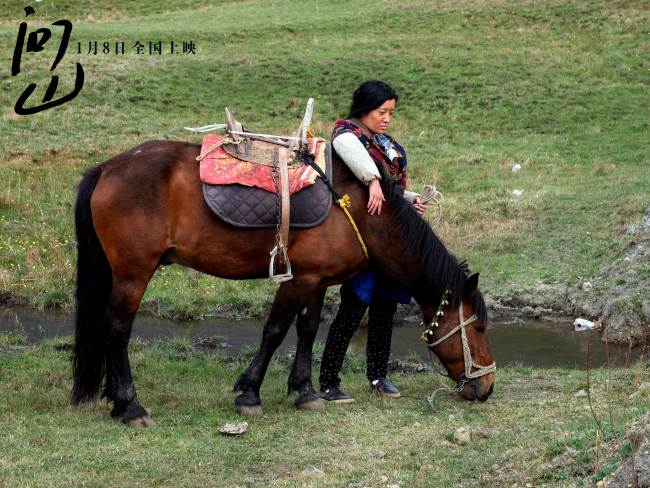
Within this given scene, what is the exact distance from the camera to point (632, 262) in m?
10.6

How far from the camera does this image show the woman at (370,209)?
6617 mm

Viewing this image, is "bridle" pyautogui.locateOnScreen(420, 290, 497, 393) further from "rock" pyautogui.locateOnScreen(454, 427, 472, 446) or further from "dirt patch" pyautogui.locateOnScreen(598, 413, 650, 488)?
"dirt patch" pyautogui.locateOnScreen(598, 413, 650, 488)

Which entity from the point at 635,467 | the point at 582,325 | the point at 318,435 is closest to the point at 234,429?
the point at 318,435

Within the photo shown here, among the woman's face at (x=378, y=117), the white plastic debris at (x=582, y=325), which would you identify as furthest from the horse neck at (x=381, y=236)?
the white plastic debris at (x=582, y=325)

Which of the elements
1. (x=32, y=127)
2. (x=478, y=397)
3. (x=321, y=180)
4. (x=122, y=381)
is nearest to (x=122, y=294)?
(x=122, y=381)

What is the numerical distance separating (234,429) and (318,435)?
55cm

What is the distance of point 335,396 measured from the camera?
7047 mm

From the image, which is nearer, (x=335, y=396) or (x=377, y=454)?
(x=377, y=454)

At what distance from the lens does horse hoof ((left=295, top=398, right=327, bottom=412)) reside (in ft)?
22.2

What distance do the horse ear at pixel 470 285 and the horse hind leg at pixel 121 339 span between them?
2.30 meters

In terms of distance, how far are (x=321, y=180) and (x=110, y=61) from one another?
1821cm

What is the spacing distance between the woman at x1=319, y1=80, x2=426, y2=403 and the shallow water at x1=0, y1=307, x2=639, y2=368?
5.80 ft

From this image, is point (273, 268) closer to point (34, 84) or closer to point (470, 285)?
point (470, 285)

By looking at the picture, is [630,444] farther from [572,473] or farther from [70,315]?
[70,315]
